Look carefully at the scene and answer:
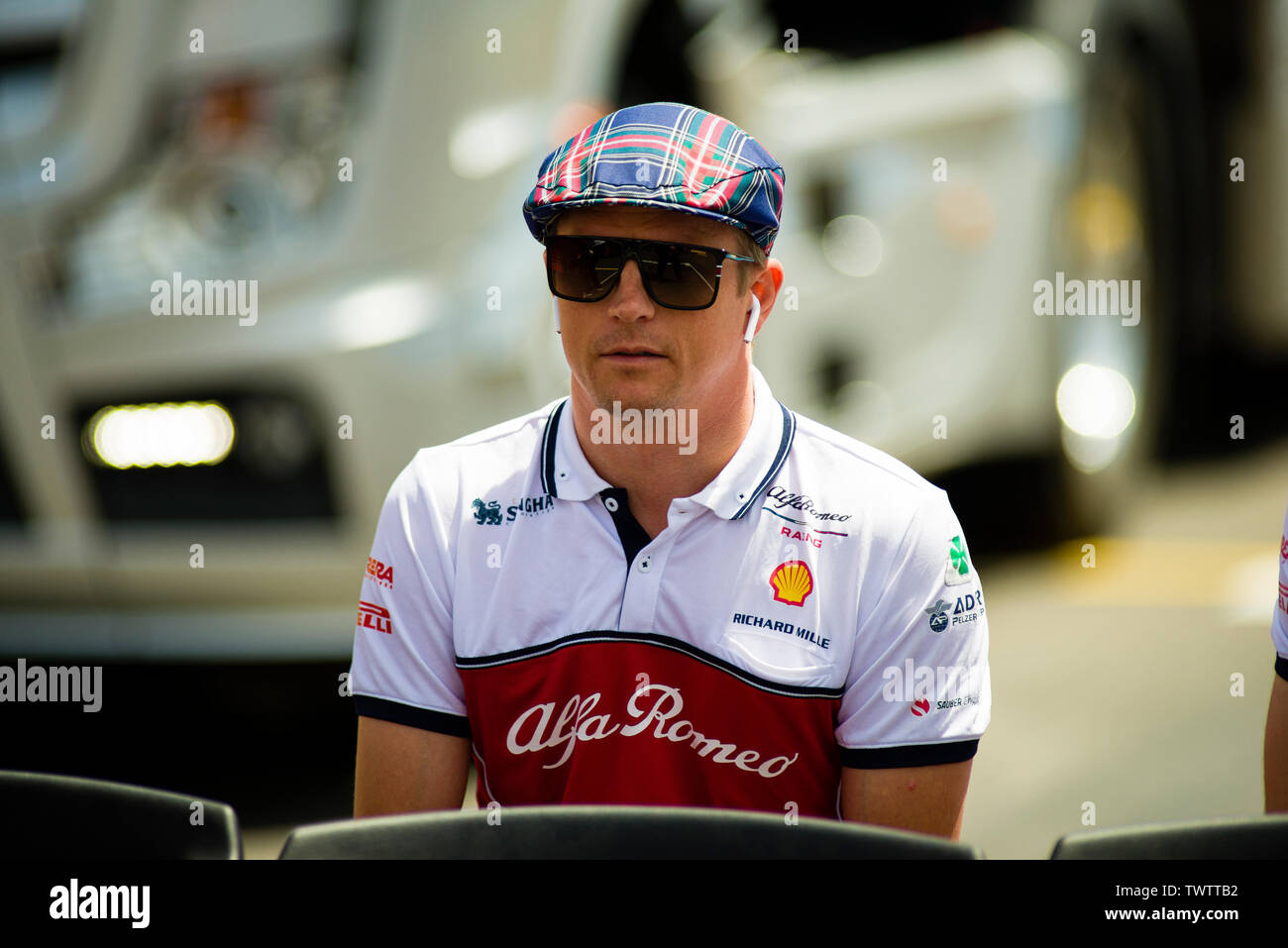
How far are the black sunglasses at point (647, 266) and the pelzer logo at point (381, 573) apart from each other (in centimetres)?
52

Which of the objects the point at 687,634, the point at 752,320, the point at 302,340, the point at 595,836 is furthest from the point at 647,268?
the point at 302,340

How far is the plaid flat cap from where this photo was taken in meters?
2.29

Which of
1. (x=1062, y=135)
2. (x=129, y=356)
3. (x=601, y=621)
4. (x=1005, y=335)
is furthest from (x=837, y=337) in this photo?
(x=601, y=621)

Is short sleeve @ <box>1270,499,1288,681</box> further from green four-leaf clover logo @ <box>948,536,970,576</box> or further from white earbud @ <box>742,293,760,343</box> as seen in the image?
white earbud @ <box>742,293,760,343</box>

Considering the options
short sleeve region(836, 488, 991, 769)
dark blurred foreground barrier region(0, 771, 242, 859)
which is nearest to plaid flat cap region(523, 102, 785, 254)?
short sleeve region(836, 488, 991, 769)

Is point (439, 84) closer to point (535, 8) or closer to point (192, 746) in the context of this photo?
point (535, 8)

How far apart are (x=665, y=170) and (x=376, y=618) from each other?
2.68 ft

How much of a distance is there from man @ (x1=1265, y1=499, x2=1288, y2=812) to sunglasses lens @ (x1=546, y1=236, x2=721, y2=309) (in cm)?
101

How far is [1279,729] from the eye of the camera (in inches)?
99.1

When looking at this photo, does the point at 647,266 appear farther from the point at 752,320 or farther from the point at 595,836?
the point at 595,836

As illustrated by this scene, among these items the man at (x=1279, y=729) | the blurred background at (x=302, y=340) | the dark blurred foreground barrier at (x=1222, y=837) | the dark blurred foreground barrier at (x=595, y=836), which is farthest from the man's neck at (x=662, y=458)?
the blurred background at (x=302, y=340)

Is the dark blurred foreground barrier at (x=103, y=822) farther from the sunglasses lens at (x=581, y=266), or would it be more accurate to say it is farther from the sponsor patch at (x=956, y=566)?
the sponsor patch at (x=956, y=566)

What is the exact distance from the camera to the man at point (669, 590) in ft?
7.70

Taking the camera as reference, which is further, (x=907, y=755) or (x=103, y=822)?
(x=907, y=755)
